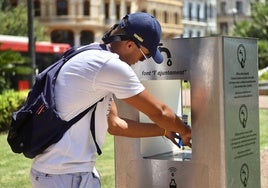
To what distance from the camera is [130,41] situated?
325cm

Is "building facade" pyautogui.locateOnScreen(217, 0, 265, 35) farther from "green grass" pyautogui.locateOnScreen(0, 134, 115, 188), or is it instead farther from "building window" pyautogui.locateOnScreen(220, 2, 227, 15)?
"green grass" pyautogui.locateOnScreen(0, 134, 115, 188)

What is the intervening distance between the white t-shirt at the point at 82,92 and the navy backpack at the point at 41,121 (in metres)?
0.03

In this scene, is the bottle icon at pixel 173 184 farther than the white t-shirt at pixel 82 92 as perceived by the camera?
Yes

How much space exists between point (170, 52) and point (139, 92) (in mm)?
932

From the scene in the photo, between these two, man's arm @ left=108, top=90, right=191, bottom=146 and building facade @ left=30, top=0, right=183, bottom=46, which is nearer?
man's arm @ left=108, top=90, right=191, bottom=146

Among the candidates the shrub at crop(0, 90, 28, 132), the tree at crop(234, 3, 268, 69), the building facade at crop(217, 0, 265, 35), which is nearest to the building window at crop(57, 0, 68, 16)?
the tree at crop(234, 3, 268, 69)

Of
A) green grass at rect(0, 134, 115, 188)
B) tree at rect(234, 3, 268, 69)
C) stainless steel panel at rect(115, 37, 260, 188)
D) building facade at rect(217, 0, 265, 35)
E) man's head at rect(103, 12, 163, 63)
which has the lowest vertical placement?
green grass at rect(0, 134, 115, 188)

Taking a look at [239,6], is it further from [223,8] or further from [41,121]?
[41,121]

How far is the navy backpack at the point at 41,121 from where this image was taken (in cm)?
311

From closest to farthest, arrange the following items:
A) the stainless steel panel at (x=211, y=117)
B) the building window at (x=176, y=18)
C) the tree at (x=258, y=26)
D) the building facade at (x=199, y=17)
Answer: the stainless steel panel at (x=211, y=117), the tree at (x=258, y=26), the building window at (x=176, y=18), the building facade at (x=199, y=17)

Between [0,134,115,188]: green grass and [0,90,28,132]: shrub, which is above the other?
[0,90,28,132]: shrub

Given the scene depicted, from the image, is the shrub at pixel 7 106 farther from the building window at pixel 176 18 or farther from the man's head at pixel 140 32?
the building window at pixel 176 18

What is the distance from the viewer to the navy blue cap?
10.6 feet

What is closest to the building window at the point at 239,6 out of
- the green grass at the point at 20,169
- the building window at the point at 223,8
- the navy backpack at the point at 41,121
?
the building window at the point at 223,8
